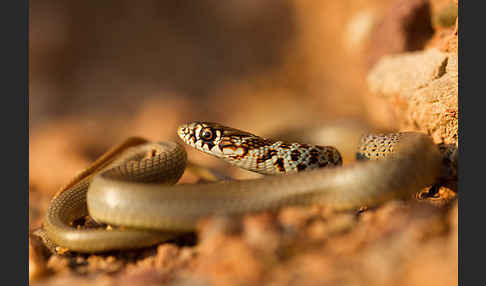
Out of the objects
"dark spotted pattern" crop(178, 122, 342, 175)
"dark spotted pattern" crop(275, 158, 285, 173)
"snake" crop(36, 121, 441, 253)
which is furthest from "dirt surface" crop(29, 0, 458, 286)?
"dark spotted pattern" crop(275, 158, 285, 173)

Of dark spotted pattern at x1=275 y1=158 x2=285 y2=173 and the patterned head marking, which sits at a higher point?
the patterned head marking

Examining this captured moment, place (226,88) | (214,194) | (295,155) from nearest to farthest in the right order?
(214,194), (295,155), (226,88)

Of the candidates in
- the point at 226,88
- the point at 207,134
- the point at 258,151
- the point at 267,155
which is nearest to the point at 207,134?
the point at 207,134

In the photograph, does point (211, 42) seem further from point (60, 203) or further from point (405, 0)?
point (60, 203)

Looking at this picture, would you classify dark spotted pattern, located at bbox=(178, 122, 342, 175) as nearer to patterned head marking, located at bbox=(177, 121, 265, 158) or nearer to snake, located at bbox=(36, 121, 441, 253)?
patterned head marking, located at bbox=(177, 121, 265, 158)

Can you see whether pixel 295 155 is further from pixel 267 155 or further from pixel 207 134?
pixel 207 134

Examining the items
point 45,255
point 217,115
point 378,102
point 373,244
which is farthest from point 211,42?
point 373,244

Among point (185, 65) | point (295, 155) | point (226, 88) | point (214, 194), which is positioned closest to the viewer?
point (214, 194)
